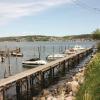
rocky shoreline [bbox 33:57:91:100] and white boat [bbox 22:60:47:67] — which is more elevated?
rocky shoreline [bbox 33:57:91:100]

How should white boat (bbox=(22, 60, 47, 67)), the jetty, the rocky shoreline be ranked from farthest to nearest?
white boat (bbox=(22, 60, 47, 67)), the jetty, the rocky shoreline

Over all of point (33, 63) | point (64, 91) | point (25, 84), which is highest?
point (64, 91)

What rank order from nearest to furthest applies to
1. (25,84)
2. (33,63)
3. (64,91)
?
(64,91), (25,84), (33,63)

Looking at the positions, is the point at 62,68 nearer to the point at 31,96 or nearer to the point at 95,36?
the point at 31,96

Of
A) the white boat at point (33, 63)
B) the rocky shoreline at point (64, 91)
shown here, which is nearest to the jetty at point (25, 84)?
the rocky shoreline at point (64, 91)

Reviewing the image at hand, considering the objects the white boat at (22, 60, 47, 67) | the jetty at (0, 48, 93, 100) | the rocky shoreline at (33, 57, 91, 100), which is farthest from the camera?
the white boat at (22, 60, 47, 67)

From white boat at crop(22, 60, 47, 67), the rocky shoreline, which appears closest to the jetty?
the rocky shoreline

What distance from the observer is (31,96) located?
2925cm

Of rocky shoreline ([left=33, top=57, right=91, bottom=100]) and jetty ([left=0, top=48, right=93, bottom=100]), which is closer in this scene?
rocky shoreline ([left=33, top=57, right=91, bottom=100])

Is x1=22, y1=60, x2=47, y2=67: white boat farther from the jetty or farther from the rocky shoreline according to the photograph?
the rocky shoreline

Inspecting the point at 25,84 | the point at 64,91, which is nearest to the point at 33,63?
the point at 25,84

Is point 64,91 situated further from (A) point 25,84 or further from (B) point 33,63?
(B) point 33,63

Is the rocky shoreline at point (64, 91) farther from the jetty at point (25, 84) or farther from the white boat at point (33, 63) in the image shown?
the white boat at point (33, 63)

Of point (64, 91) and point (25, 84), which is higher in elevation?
point (64, 91)
